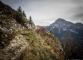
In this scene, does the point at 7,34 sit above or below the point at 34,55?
above

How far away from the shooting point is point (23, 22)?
33.4 m

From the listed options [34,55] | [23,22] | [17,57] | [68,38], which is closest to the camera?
[17,57]

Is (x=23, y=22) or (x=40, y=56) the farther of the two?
(x=23, y=22)

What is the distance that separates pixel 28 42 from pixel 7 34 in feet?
21.3

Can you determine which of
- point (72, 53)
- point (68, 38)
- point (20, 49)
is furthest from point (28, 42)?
point (72, 53)

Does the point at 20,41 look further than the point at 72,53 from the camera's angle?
No

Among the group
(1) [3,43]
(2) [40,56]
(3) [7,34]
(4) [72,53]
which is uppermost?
(3) [7,34]

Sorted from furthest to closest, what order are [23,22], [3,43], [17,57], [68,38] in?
[68,38] → [23,22] → [3,43] → [17,57]

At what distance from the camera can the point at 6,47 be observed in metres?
18.8

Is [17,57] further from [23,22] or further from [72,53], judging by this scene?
[72,53]

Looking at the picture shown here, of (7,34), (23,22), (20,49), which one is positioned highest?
(23,22)

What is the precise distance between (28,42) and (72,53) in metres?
43.5

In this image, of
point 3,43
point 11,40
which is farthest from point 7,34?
point 3,43

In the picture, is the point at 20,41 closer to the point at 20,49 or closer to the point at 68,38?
the point at 20,49
